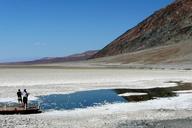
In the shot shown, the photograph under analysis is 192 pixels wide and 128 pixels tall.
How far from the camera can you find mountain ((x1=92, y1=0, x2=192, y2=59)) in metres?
149

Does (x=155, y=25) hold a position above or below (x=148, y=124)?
above

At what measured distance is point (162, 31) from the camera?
162 metres

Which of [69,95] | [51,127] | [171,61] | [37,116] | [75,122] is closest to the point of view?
[51,127]

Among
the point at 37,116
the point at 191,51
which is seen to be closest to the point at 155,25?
the point at 191,51

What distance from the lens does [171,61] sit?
110 metres

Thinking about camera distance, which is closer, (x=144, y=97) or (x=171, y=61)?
(x=144, y=97)

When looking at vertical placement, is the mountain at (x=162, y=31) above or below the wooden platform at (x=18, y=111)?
above

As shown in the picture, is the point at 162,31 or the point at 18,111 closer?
the point at 18,111

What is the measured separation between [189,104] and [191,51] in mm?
87404

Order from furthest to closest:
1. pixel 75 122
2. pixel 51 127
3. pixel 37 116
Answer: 1. pixel 37 116
2. pixel 75 122
3. pixel 51 127

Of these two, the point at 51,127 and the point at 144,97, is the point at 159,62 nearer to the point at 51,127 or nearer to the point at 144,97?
the point at 144,97

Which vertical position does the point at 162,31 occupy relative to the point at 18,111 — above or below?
above

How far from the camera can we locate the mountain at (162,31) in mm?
149025

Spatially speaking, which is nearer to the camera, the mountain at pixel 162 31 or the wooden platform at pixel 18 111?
the wooden platform at pixel 18 111
